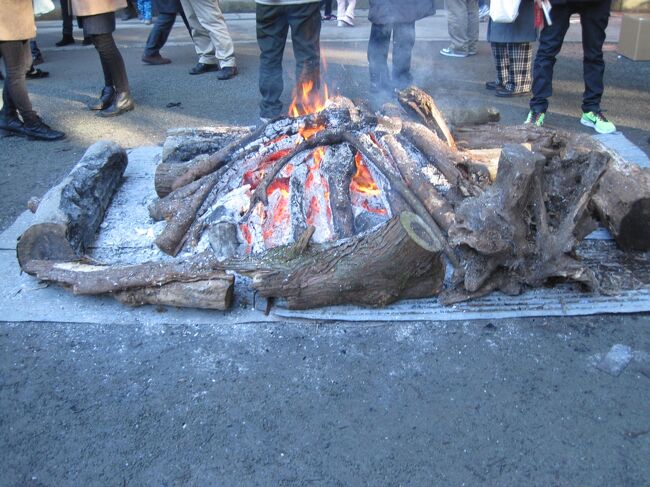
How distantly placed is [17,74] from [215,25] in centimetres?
274

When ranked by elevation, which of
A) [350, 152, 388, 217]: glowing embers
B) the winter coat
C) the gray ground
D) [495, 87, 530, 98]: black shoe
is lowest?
the gray ground

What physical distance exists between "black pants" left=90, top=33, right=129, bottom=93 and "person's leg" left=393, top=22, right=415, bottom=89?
9.40 feet

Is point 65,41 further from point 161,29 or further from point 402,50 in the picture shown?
point 402,50

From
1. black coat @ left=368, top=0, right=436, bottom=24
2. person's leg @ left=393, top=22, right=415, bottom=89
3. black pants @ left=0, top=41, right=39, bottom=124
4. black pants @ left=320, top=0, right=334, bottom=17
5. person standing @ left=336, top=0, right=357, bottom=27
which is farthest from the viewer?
black pants @ left=320, top=0, right=334, bottom=17

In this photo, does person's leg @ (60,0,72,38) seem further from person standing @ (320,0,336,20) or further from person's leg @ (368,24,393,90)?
person's leg @ (368,24,393,90)

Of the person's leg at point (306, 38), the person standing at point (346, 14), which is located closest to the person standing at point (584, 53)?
the person's leg at point (306, 38)

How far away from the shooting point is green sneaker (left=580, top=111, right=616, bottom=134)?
5402 millimetres

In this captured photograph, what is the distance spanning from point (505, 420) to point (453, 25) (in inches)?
283

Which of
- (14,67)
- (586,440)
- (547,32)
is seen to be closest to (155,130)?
(14,67)

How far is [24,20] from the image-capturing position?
17.2 feet

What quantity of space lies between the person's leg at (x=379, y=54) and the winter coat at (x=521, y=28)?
1.13 metres

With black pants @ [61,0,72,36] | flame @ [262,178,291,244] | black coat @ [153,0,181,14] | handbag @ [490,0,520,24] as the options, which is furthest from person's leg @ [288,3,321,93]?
black pants @ [61,0,72,36]

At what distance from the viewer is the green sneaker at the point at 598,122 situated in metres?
5.40

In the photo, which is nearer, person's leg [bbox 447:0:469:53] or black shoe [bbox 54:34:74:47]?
person's leg [bbox 447:0:469:53]
